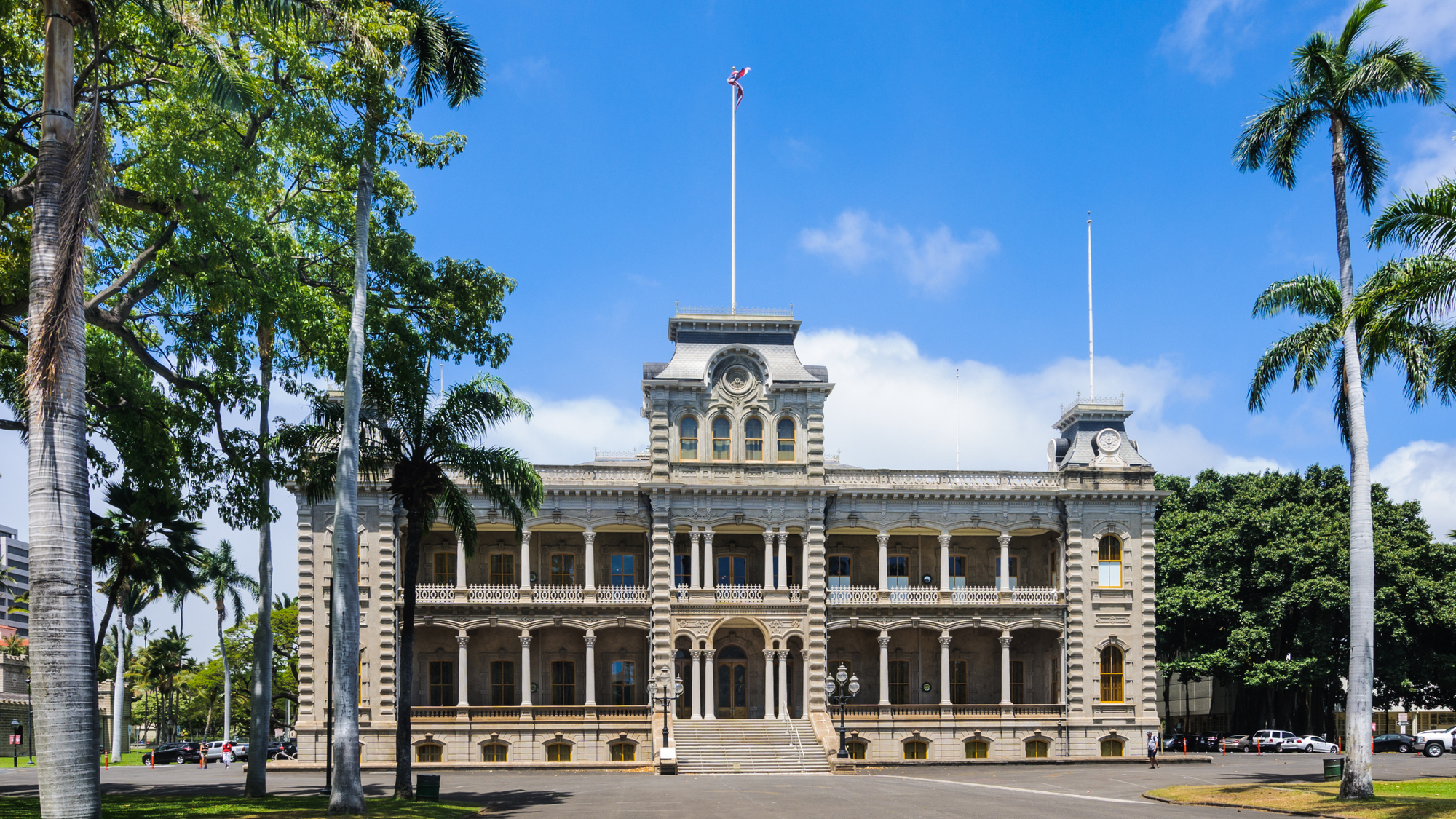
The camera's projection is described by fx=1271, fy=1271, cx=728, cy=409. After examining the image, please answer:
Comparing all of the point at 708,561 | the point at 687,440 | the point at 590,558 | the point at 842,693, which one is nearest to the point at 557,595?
the point at 590,558

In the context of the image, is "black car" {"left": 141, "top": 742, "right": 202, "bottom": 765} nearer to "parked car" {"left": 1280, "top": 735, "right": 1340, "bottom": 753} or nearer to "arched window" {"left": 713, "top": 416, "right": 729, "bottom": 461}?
"arched window" {"left": 713, "top": 416, "right": 729, "bottom": 461}

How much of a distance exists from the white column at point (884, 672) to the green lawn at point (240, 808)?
23877mm

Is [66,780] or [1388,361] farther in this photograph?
[1388,361]

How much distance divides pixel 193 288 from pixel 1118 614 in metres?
38.5

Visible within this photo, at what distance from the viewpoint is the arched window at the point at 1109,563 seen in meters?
51.2

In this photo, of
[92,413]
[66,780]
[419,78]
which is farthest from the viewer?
[419,78]

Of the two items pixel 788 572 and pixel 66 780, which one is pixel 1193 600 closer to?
pixel 788 572

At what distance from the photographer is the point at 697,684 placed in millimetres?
48125

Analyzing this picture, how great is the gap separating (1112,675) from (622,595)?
65.1 feet

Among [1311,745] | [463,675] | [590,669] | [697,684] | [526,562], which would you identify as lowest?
[1311,745]

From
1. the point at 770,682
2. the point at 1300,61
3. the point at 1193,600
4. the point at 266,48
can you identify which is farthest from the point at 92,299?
the point at 1193,600

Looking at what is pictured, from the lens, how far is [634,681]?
5134 cm

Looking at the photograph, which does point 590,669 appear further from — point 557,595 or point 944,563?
point 944,563

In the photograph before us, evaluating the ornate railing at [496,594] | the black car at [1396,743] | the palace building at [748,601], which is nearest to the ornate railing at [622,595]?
the palace building at [748,601]
